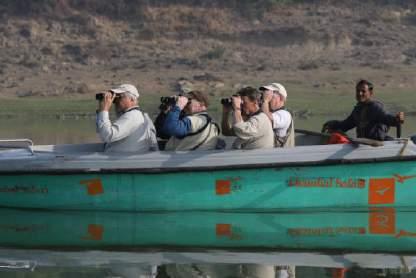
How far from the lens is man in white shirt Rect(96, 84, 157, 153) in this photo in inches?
393

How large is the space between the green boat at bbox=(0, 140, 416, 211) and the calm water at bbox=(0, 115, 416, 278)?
0.11 m

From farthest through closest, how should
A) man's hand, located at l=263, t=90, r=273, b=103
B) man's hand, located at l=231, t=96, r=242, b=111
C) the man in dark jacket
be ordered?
the man in dark jacket, man's hand, located at l=263, t=90, r=273, b=103, man's hand, located at l=231, t=96, r=242, b=111

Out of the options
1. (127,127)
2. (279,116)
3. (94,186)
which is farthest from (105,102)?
(279,116)

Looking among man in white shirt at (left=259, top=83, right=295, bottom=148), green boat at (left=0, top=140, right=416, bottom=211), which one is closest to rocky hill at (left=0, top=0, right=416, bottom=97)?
man in white shirt at (left=259, top=83, right=295, bottom=148)

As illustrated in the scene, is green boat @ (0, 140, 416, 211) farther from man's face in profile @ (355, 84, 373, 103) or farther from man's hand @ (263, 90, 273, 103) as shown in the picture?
man's face in profile @ (355, 84, 373, 103)

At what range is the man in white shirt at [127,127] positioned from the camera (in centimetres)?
998

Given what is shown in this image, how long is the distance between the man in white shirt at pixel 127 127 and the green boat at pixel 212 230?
59cm

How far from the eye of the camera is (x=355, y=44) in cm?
3556

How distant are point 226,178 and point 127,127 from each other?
95cm

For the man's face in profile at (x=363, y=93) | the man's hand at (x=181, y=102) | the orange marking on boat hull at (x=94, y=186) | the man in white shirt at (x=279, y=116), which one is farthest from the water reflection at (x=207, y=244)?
the man's face in profile at (x=363, y=93)

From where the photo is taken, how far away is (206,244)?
8.73 meters

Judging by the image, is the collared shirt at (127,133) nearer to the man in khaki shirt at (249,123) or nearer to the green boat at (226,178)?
the green boat at (226,178)

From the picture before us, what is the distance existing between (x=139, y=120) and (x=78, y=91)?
19.9 m

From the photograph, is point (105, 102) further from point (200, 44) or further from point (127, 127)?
point (200, 44)
